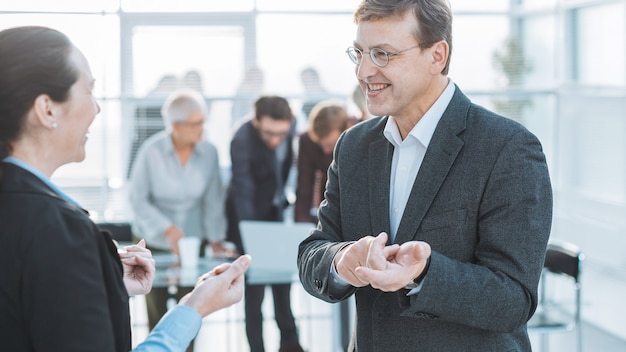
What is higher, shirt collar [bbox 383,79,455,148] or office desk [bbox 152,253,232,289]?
shirt collar [bbox 383,79,455,148]

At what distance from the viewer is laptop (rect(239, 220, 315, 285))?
3506 millimetres

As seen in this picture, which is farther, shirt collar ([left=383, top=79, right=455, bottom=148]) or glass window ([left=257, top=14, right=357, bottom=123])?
glass window ([left=257, top=14, right=357, bottom=123])

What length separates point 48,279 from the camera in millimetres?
1098

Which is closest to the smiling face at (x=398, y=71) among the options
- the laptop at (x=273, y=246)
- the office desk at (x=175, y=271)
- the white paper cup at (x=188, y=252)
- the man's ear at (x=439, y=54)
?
the man's ear at (x=439, y=54)

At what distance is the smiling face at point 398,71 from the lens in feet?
5.38

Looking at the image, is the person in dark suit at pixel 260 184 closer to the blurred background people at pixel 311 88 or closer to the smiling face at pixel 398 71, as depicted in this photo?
the blurred background people at pixel 311 88

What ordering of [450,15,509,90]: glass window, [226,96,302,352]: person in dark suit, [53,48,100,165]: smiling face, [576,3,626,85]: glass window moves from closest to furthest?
[53,48,100,165]: smiling face → [226,96,302,352]: person in dark suit → [576,3,626,85]: glass window → [450,15,509,90]: glass window

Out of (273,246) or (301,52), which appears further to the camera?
(301,52)

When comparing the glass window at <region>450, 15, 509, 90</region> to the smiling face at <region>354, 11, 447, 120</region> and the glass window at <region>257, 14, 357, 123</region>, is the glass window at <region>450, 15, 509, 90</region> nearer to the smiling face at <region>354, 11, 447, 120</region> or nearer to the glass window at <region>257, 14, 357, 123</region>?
the glass window at <region>257, 14, 357, 123</region>

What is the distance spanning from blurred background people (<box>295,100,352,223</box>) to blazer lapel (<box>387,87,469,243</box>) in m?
2.84

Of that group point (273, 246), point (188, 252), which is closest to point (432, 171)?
point (273, 246)

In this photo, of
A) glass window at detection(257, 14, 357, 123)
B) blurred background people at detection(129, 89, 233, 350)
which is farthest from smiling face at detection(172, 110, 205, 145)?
glass window at detection(257, 14, 357, 123)

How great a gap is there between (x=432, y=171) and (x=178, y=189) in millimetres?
2859

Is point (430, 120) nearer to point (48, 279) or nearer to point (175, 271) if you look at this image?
point (48, 279)
